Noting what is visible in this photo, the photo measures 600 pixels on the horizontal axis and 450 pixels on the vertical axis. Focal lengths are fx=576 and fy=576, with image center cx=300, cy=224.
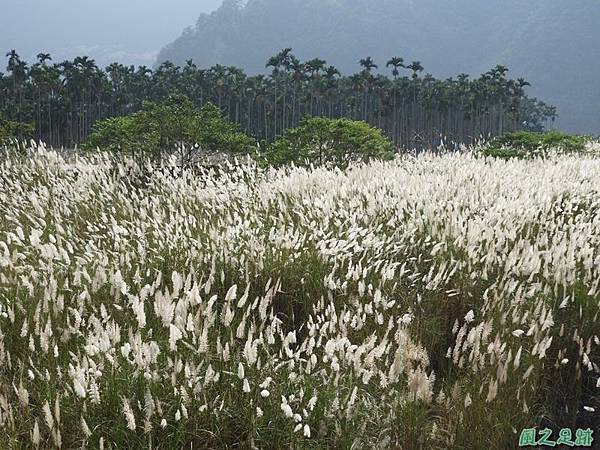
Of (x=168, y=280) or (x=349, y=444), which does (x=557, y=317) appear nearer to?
(x=349, y=444)

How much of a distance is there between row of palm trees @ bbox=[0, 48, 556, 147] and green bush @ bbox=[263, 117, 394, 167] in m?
57.2

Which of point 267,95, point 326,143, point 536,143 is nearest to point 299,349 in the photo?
point 326,143

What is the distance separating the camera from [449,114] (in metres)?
87.8

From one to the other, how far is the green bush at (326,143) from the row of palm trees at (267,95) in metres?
57.2

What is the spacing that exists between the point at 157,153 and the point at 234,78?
72.4 meters

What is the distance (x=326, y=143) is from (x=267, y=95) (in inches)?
2840

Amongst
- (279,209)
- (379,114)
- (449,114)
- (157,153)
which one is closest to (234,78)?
(379,114)

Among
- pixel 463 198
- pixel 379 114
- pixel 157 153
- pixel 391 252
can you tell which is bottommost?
pixel 391 252

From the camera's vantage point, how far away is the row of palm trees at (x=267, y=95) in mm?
72500

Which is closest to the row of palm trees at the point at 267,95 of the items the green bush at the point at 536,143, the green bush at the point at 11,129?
the green bush at the point at 11,129

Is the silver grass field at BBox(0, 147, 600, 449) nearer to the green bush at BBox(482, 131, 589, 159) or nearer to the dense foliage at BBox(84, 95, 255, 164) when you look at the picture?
the dense foliage at BBox(84, 95, 255, 164)

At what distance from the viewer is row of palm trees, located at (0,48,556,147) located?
238ft

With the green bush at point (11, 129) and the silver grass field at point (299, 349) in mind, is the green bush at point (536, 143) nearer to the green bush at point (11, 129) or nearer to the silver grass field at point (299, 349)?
the silver grass field at point (299, 349)

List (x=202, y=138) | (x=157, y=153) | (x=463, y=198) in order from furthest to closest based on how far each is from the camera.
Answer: (x=157, y=153), (x=202, y=138), (x=463, y=198)
